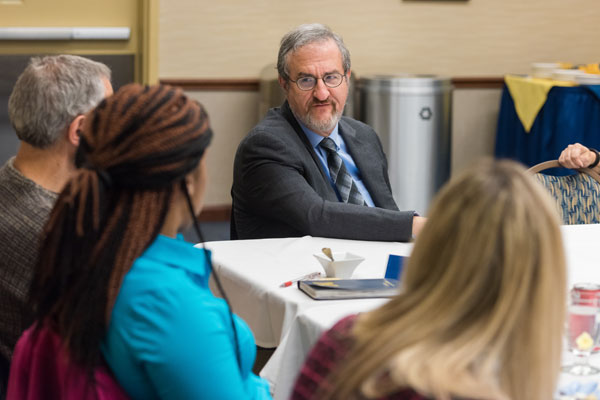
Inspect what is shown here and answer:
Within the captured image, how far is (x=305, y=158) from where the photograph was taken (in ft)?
8.66

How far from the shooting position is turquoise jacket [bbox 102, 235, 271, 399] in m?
1.24

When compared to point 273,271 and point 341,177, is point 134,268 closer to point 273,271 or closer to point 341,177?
point 273,271

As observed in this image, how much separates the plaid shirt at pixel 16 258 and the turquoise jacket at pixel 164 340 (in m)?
0.48

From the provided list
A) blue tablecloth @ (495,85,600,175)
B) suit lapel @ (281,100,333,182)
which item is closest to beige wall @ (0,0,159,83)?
blue tablecloth @ (495,85,600,175)

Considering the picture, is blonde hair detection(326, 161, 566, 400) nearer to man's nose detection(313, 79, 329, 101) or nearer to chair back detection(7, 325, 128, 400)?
chair back detection(7, 325, 128, 400)

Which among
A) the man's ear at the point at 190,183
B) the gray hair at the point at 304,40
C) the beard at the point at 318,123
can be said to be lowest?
the beard at the point at 318,123

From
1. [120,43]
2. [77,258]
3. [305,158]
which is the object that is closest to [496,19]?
[120,43]

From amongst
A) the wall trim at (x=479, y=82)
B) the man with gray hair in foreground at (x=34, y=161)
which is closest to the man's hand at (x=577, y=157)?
the man with gray hair in foreground at (x=34, y=161)

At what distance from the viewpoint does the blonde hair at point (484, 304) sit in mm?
917

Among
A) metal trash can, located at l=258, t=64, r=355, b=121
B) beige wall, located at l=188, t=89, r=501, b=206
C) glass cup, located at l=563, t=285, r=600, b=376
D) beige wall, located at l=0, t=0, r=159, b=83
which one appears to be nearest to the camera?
glass cup, located at l=563, t=285, r=600, b=376

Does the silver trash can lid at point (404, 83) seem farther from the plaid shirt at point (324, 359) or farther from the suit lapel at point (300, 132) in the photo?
the plaid shirt at point (324, 359)

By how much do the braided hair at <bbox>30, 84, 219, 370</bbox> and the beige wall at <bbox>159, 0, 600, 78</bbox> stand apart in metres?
4.09

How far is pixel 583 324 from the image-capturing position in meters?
1.59

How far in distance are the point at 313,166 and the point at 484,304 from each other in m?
1.74
